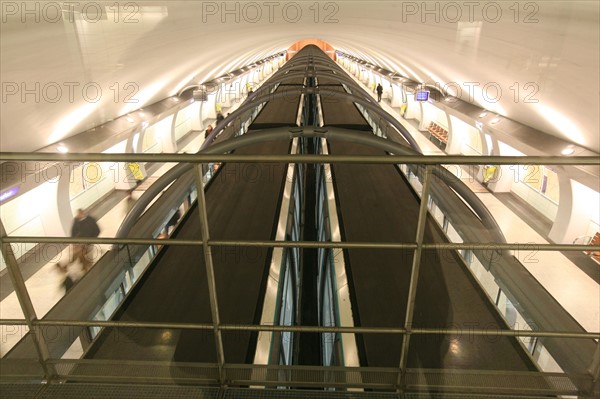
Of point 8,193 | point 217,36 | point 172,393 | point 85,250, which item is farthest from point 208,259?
point 217,36

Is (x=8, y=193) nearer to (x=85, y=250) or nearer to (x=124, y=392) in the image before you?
(x=85, y=250)

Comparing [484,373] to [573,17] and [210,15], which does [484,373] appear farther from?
[210,15]

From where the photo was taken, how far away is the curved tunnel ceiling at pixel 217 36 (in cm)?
411

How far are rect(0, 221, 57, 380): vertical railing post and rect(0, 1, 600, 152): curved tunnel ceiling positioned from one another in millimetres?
2987

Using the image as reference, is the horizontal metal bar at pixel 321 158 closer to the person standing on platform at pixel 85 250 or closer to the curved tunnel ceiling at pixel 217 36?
the curved tunnel ceiling at pixel 217 36

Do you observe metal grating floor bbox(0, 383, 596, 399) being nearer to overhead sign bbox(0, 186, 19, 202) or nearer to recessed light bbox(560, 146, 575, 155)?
overhead sign bbox(0, 186, 19, 202)

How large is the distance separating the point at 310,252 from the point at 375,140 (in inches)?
85.9

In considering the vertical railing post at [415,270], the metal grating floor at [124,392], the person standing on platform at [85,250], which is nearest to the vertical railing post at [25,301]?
the metal grating floor at [124,392]

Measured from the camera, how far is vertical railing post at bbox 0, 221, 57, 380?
4.67 feet

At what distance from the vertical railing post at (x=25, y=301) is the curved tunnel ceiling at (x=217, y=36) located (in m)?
2.99

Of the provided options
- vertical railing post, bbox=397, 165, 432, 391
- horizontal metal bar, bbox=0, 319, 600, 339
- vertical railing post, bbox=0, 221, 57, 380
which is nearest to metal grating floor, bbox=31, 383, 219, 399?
vertical railing post, bbox=0, 221, 57, 380

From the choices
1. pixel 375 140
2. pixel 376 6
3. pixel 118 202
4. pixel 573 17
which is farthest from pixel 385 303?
pixel 118 202

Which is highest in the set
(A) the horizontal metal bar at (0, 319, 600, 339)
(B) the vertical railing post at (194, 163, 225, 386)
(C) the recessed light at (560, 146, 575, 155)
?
(B) the vertical railing post at (194, 163, 225, 386)

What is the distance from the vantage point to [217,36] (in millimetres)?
9398
